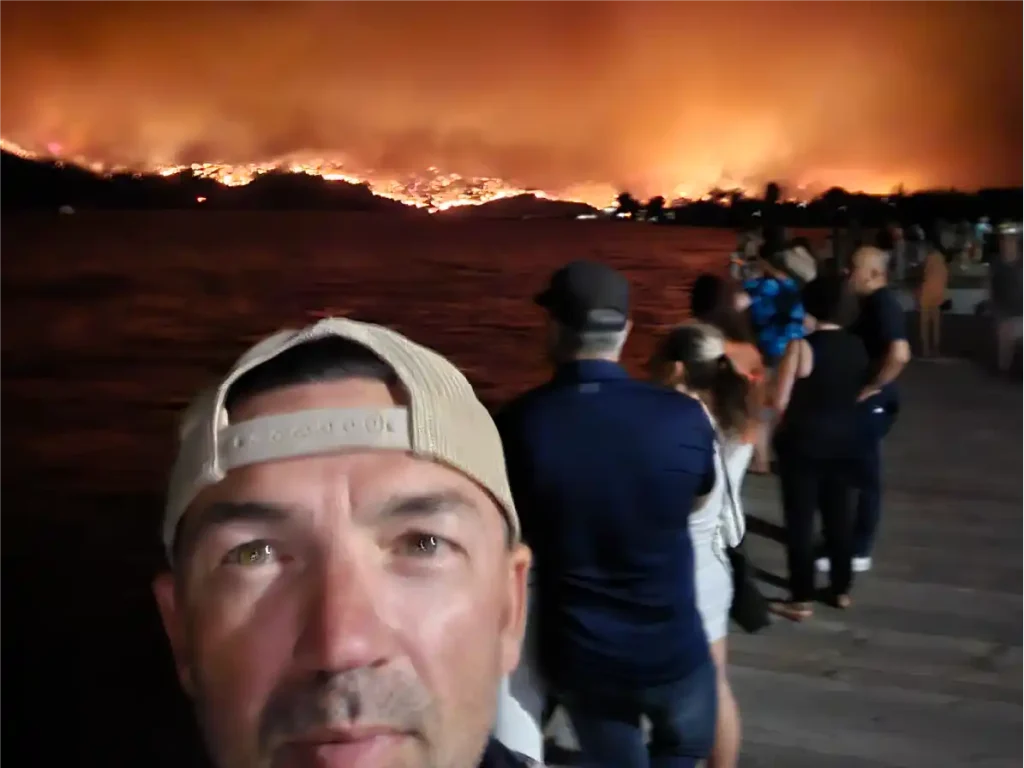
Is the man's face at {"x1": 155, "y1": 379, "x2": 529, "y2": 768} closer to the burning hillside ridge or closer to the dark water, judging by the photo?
the dark water

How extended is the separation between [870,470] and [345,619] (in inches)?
126

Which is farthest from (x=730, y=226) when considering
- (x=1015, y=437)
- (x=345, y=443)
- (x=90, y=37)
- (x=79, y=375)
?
(x=79, y=375)

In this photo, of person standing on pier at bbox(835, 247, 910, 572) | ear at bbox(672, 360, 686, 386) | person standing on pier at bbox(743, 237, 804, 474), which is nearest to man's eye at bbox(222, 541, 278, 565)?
ear at bbox(672, 360, 686, 386)

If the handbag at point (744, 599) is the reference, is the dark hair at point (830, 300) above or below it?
above

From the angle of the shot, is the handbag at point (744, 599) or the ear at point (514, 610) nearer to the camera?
the ear at point (514, 610)

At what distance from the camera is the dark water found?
228 inches

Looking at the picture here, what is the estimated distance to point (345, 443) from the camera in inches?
29.3

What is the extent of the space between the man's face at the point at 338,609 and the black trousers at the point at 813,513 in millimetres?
2745

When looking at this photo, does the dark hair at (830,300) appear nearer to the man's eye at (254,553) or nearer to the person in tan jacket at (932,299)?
the man's eye at (254,553)

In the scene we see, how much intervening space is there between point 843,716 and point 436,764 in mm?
2562

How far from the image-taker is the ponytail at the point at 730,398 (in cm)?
266

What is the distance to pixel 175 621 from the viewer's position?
0.79 m

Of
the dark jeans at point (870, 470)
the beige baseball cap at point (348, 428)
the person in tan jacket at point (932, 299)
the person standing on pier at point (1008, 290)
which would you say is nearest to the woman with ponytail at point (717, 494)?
the dark jeans at point (870, 470)

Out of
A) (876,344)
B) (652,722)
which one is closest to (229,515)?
(652,722)
